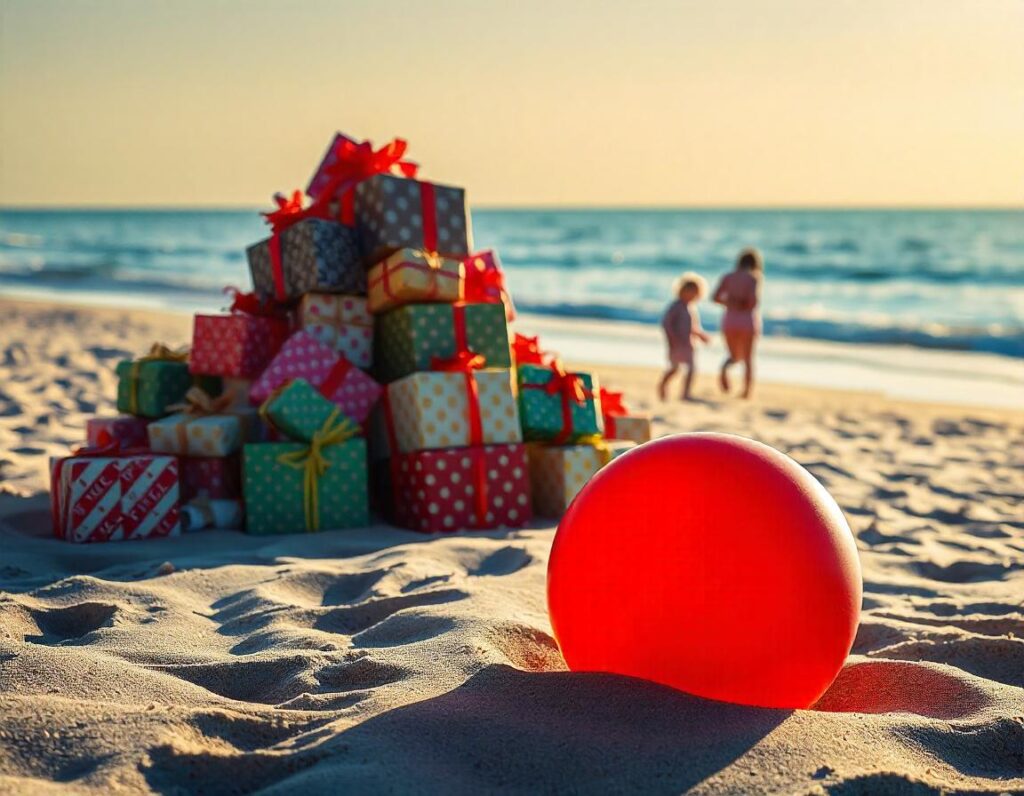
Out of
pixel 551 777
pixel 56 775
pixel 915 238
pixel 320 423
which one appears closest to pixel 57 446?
pixel 320 423

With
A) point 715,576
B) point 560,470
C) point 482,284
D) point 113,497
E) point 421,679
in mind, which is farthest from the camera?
point 482,284

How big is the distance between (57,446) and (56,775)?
4.11 m

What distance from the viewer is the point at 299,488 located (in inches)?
183

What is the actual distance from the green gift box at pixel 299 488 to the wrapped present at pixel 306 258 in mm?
769

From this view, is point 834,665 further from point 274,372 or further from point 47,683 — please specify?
point 274,372

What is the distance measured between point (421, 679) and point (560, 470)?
228 centimetres

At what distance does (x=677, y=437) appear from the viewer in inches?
A: 105

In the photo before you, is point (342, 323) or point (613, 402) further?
point (613, 402)

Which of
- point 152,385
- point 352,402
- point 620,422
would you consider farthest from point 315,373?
point 620,422

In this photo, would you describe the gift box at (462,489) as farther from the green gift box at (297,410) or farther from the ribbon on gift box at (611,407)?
the ribbon on gift box at (611,407)

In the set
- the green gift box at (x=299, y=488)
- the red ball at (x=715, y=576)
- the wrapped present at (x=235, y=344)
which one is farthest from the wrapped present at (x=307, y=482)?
the red ball at (x=715, y=576)

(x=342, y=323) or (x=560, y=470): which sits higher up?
(x=342, y=323)

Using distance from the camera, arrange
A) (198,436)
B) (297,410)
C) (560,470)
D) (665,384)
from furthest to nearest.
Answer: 1. (665,384)
2. (560,470)
3. (198,436)
4. (297,410)

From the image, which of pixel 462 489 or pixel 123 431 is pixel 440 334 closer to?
pixel 462 489
